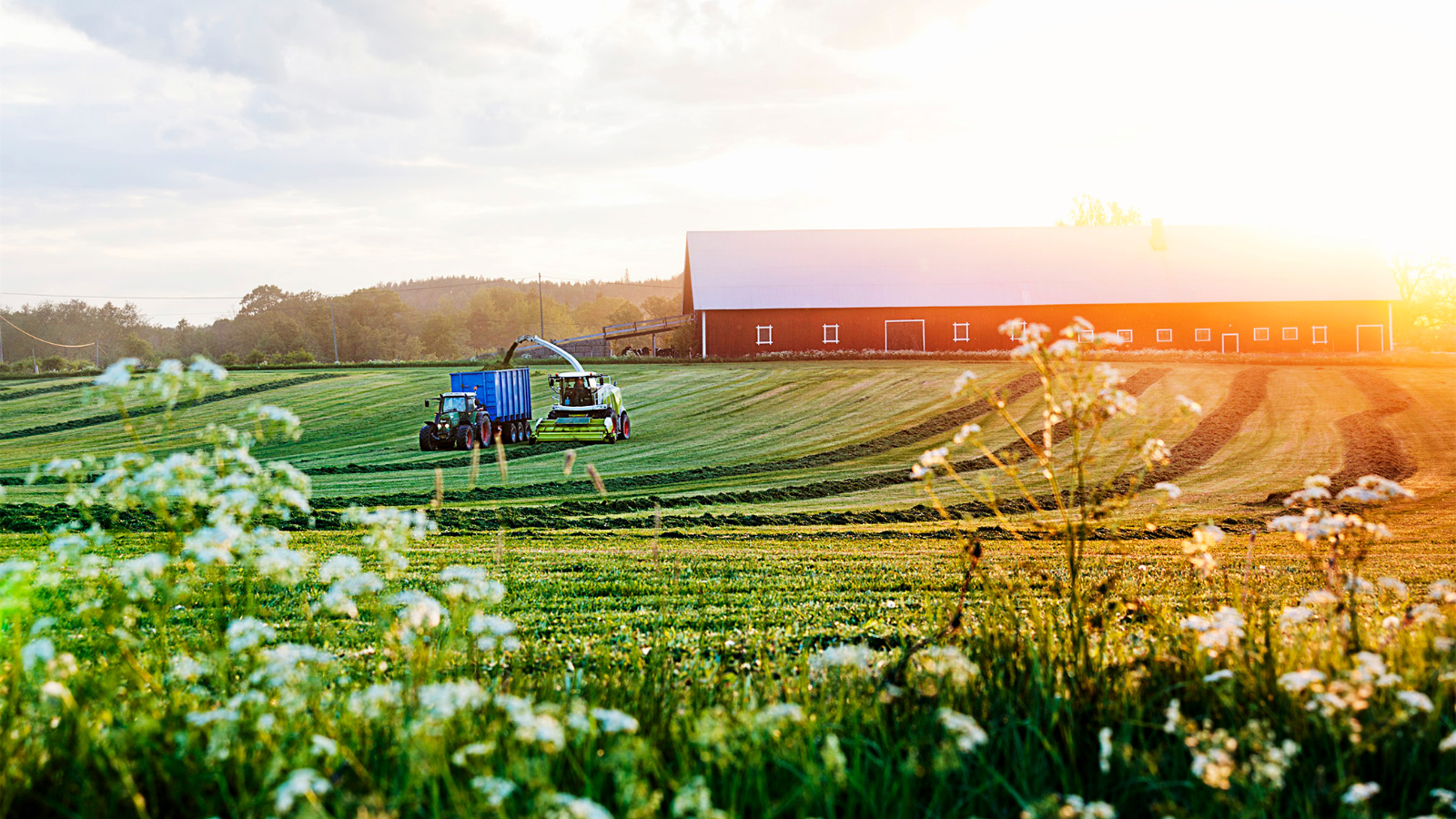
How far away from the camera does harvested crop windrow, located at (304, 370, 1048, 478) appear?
717 inches

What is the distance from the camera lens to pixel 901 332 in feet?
124

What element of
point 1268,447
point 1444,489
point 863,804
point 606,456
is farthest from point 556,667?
point 1268,447

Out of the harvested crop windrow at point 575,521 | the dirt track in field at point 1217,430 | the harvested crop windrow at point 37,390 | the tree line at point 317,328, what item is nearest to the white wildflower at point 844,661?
the harvested crop windrow at point 575,521

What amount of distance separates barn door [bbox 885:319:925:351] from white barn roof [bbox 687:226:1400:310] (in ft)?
2.38

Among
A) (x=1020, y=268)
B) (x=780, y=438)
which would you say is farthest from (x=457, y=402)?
(x=1020, y=268)

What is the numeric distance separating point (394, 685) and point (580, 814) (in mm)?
1865

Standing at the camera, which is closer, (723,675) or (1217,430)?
(723,675)

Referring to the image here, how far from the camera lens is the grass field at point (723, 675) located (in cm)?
293

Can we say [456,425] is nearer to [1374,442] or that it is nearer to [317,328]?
[1374,442]

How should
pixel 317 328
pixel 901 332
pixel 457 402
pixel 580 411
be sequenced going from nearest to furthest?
1. pixel 457 402
2. pixel 580 411
3. pixel 901 332
4. pixel 317 328

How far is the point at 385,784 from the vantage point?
2.97 metres

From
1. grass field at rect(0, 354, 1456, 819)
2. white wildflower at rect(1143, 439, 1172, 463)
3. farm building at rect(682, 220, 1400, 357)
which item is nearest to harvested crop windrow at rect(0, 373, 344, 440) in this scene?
farm building at rect(682, 220, 1400, 357)

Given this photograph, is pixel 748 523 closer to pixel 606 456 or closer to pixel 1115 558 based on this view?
pixel 1115 558

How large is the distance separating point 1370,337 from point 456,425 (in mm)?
38258
